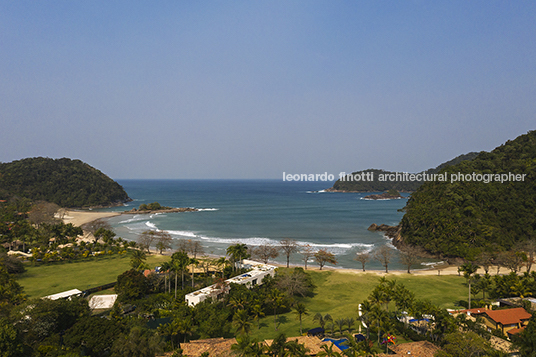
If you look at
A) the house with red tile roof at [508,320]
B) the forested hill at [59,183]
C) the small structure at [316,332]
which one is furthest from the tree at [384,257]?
the forested hill at [59,183]

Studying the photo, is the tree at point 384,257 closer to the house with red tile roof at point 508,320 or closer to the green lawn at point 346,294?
the green lawn at point 346,294

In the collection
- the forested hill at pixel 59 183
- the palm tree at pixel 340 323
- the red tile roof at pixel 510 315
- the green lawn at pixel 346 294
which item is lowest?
the green lawn at pixel 346 294

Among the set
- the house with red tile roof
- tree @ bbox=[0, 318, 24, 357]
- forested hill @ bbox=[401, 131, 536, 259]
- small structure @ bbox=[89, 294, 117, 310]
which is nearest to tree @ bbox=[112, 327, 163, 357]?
tree @ bbox=[0, 318, 24, 357]

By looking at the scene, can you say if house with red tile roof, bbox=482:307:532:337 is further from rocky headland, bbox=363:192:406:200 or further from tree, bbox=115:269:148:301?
rocky headland, bbox=363:192:406:200

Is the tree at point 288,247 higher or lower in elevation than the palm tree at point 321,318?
higher

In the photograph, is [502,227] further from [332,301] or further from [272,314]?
[272,314]

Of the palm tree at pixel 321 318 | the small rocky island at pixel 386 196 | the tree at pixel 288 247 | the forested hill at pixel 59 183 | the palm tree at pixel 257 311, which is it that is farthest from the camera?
the small rocky island at pixel 386 196
